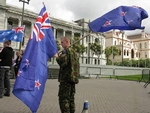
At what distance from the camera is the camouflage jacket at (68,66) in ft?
18.6

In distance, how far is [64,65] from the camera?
18.6ft

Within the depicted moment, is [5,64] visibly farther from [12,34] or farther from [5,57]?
[12,34]

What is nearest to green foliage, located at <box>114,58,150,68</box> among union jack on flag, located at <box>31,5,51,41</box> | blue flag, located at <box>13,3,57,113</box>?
union jack on flag, located at <box>31,5,51,41</box>

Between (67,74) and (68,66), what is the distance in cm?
18

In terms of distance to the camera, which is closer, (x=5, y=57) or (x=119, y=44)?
(x=5, y=57)

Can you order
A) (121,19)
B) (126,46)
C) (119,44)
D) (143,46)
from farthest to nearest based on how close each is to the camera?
(143,46) → (119,44) → (126,46) → (121,19)

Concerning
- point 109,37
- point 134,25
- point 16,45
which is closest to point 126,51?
point 109,37

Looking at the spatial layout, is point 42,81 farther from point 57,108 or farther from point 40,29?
point 57,108

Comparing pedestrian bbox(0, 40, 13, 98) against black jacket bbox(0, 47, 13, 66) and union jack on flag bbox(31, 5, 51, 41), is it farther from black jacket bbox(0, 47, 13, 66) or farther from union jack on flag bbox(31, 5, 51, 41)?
union jack on flag bbox(31, 5, 51, 41)

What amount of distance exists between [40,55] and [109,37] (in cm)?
10788

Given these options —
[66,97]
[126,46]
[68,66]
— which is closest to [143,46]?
[126,46]

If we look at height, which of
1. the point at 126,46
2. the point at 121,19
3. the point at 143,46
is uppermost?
the point at 143,46

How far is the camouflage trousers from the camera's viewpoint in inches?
219

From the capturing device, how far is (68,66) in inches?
225
